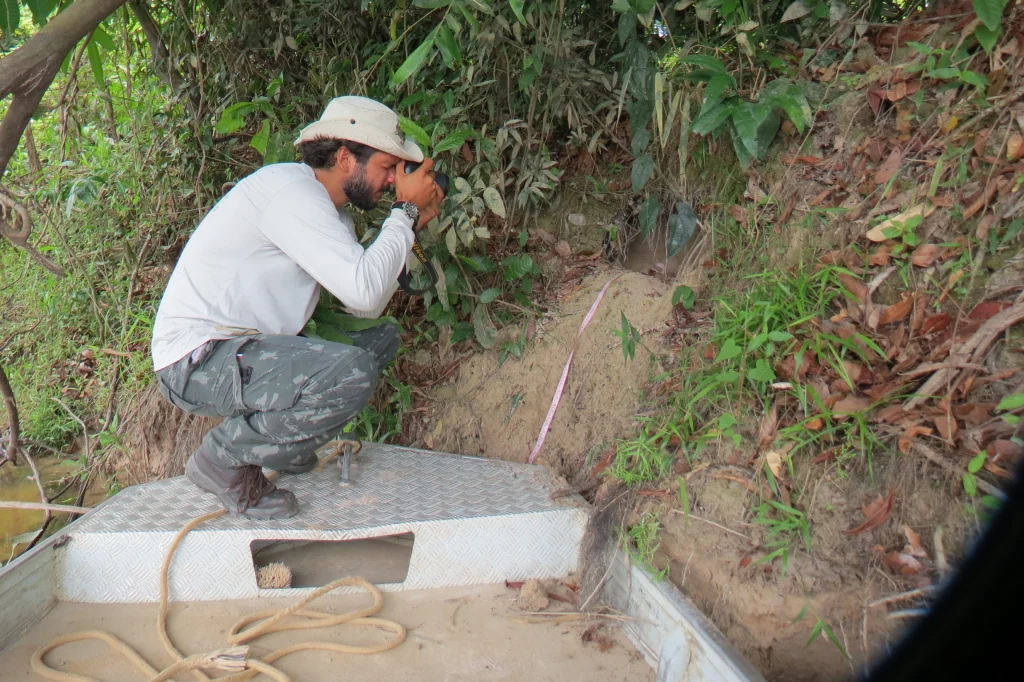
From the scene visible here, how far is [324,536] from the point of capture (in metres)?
2.54

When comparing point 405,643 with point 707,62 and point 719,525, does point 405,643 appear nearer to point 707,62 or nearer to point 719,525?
point 719,525

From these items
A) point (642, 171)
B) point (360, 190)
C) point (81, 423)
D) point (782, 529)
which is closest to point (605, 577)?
point (782, 529)

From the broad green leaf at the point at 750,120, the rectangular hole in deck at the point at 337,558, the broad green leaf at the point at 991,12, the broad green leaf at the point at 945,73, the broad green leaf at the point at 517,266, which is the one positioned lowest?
the rectangular hole in deck at the point at 337,558

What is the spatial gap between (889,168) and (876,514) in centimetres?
119

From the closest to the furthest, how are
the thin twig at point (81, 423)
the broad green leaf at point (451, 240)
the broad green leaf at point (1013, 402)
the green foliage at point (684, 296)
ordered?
1. the broad green leaf at point (1013, 402)
2. the green foliage at point (684, 296)
3. the broad green leaf at point (451, 240)
4. the thin twig at point (81, 423)

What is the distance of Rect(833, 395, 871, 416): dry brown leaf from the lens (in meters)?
2.15

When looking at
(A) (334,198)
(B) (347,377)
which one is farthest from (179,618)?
(A) (334,198)

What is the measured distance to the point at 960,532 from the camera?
1.85 m

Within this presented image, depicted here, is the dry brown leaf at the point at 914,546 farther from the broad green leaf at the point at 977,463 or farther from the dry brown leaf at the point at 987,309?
the dry brown leaf at the point at 987,309

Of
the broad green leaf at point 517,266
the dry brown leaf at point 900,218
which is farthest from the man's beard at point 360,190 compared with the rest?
the dry brown leaf at point 900,218

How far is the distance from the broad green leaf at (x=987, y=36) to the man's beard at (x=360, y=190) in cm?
204

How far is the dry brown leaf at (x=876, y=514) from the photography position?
1.99 meters

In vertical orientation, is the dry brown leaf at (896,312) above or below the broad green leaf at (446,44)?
below

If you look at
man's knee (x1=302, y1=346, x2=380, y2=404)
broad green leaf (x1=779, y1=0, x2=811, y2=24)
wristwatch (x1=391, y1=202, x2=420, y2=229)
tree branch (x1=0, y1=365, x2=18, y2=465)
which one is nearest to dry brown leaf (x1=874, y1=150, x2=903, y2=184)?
broad green leaf (x1=779, y1=0, x2=811, y2=24)
